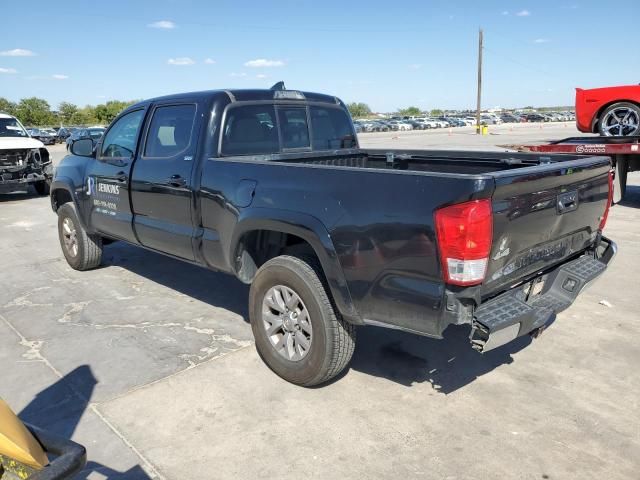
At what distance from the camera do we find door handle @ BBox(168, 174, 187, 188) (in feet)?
14.1

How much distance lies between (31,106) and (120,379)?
255 ft

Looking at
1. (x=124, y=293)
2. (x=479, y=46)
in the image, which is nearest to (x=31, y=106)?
(x=479, y=46)

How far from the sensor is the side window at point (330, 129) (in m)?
5.01

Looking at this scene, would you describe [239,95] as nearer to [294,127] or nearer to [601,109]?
[294,127]

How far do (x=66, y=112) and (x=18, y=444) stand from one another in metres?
85.3

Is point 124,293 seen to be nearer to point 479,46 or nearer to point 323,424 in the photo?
point 323,424

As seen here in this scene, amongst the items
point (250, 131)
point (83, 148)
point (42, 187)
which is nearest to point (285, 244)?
point (250, 131)

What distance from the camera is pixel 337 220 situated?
10.2ft

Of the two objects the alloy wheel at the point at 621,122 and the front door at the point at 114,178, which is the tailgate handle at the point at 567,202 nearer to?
the front door at the point at 114,178

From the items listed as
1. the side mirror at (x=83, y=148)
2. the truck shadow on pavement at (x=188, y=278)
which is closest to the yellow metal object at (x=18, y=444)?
the truck shadow on pavement at (x=188, y=278)

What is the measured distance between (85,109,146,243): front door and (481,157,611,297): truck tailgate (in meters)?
3.45

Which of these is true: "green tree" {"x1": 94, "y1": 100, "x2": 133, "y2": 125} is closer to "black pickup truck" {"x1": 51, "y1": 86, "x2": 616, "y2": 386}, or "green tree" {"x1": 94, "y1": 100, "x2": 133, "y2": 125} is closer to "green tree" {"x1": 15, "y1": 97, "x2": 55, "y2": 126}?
"green tree" {"x1": 15, "y1": 97, "x2": 55, "y2": 126}

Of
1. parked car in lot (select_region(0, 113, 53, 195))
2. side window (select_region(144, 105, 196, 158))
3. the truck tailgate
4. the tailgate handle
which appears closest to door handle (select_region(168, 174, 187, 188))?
side window (select_region(144, 105, 196, 158))

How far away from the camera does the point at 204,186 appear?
4059 mm
